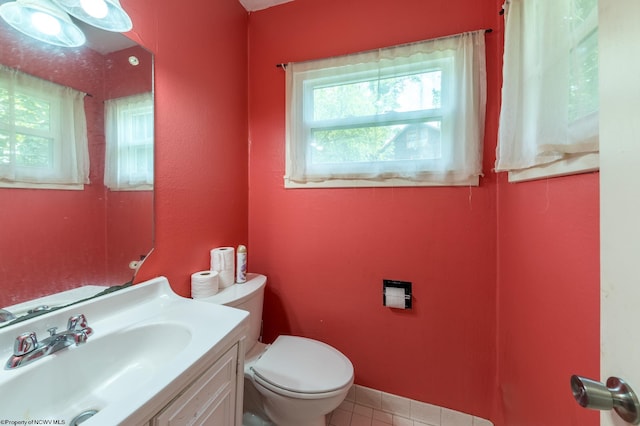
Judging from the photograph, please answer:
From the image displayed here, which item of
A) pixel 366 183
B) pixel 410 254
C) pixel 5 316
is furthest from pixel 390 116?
pixel 5 316

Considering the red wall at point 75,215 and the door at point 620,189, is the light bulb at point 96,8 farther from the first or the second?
the door at point 620,189

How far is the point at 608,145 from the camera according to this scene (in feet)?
1.32

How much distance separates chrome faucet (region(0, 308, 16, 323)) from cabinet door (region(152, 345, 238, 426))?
1.82ft

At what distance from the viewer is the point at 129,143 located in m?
1.00

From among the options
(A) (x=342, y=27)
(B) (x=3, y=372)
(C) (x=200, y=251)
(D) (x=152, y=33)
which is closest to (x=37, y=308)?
(B) (x=3, y=372)

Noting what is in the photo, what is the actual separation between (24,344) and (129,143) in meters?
0.73

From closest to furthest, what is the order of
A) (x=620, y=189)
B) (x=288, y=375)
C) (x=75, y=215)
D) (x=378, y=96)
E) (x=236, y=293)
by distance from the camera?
(x=620, y=189), (x=75, y=215), (x=288, y=375), (x=236, y=293), (x=378, y=96)

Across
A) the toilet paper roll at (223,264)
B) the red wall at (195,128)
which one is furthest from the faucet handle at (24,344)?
the toilet paper roll at (223,264)

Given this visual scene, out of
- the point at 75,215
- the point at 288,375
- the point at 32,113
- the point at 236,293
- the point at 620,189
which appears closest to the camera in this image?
the point at 620,189

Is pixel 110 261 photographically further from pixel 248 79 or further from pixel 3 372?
pixel 248 79

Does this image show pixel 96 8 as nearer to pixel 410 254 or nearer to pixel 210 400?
pixel 210 400

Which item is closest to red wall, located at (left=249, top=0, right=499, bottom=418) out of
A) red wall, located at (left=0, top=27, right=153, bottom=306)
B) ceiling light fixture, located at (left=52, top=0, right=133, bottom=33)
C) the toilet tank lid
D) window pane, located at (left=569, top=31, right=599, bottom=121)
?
the toilet tank lid

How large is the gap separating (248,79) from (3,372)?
1732 mm

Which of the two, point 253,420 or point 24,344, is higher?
point 24,344
